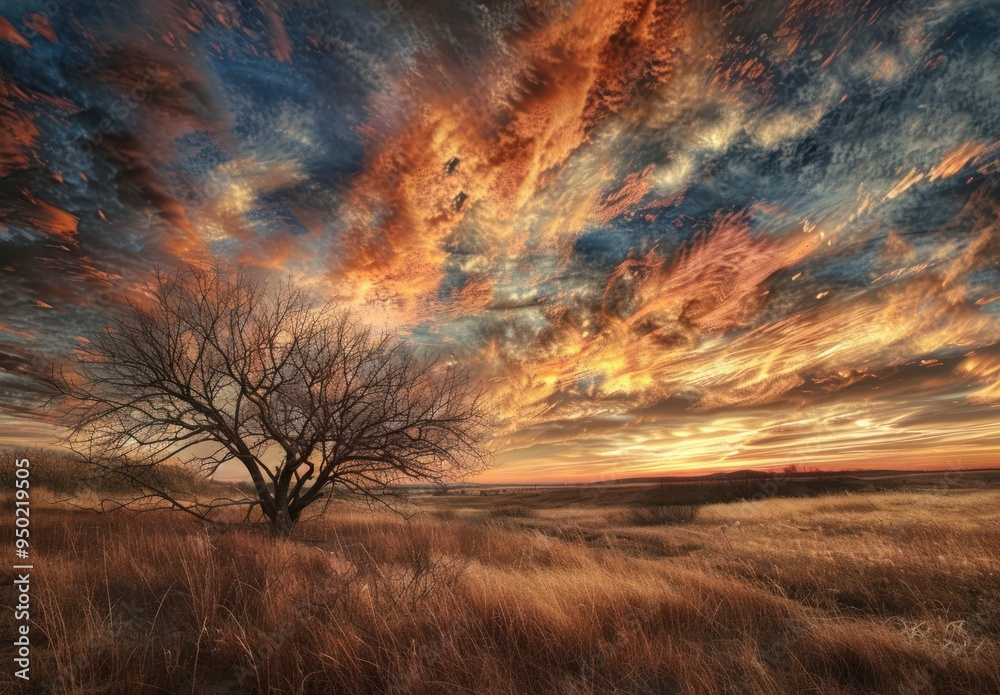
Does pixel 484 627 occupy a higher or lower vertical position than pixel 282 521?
lower

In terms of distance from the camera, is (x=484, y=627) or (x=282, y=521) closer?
(x=484, y=627)

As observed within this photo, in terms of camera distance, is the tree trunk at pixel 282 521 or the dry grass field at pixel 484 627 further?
the tree trunk at pixel 282 521

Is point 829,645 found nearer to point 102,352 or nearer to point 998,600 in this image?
point 998,600

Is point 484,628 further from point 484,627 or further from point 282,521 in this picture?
point 282,521

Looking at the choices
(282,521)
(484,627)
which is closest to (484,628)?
(484,627)

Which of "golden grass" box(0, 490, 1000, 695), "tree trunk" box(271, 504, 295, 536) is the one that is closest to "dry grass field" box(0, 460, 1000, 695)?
"golden grass" box(0, 490, 1000, 695)

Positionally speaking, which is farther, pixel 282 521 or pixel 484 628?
pixel 282 521

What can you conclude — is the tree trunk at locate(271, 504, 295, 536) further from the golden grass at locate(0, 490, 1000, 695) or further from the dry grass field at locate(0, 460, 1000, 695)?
the dry grass field at locate(0, 460, 1000, 695)

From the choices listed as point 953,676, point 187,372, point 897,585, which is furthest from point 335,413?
point 897,585

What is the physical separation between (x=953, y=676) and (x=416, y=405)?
350 inches

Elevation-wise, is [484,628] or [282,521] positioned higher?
[282,521]

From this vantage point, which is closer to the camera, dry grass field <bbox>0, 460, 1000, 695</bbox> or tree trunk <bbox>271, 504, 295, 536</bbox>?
dry grass field <bbox>0, 460, 1000, 695</bbox>

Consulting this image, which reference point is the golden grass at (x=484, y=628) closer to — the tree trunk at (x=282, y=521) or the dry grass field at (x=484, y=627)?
the dry grass field at (x=484, y=627)

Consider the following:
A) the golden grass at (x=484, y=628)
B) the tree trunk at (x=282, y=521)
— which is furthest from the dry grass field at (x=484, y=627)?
the tree trunk at (x=282, y=521)
